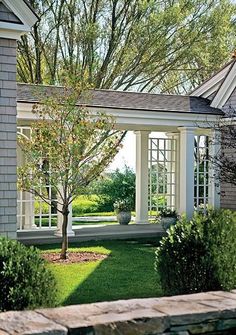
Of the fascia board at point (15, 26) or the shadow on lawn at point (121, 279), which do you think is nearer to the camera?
the shadow on lawn at point (121, 279)

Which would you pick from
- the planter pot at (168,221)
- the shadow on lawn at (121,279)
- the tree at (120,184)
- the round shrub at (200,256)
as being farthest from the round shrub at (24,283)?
the tree at (120,184)

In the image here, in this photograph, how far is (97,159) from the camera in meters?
9.42

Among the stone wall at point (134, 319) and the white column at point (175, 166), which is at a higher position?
the white column at point (175, 166)

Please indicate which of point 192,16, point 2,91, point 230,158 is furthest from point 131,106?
point 192,16

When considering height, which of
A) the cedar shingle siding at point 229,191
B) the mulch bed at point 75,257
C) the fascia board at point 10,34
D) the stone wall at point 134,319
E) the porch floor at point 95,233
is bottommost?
the mulch bed at point 75,257

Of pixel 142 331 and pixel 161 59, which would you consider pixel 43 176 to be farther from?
pixel 161 59

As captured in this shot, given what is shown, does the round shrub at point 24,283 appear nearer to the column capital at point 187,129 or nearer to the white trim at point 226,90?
the column capital at point 187,129

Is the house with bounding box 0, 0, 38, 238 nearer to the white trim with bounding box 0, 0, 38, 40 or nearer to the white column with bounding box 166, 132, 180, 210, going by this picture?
the white trim with bounding box 0, 0, 38, 40

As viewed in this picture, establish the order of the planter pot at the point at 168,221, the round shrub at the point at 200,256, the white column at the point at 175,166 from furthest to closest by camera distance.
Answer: the white column at the point at 175,166, the planter pot at the point at 168,221, the round shrub at the point at 200,256

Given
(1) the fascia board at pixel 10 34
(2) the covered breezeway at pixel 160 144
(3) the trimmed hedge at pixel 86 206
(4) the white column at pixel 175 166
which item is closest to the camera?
(1) the fascia board at pixel 10 34

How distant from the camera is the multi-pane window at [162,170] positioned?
47.0 feet

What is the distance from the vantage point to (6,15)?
7691 millimetres

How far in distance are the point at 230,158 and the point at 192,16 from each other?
980cm

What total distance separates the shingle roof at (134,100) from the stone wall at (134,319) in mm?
7509
